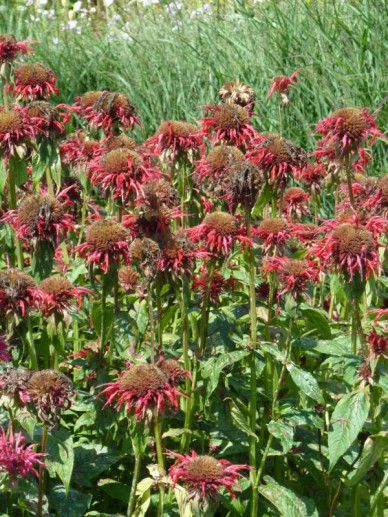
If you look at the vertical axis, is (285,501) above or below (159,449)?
below

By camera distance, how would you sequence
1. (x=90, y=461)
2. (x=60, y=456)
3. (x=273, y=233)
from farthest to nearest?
(x=273, y=233)
(x=90, y=461)
(x=60, y=456)

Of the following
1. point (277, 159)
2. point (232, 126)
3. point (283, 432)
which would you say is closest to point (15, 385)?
point (283, 432)

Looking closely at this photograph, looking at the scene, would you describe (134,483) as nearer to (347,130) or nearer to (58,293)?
(58,293)

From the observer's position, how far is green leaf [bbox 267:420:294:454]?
2137mm

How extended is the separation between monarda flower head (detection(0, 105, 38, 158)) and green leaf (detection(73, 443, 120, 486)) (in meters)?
0.73

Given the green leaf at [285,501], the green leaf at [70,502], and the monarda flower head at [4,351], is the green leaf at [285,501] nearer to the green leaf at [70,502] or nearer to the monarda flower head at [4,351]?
the green leaf at [70,502]

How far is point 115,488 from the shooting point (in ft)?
7.39

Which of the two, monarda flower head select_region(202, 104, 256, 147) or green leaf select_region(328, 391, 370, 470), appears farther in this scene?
monarda flower head select_region(202, 104, 256, 147)

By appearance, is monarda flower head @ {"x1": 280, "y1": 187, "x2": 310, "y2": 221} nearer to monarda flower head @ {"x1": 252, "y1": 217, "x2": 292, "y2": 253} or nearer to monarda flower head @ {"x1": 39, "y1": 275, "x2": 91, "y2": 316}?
monarda flower head @ {"x1": 252, "y1": 217, "x2": 292, "y2": 253}

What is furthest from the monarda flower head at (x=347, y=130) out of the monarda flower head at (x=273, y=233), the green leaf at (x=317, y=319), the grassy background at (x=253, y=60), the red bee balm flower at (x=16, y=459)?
the grassy background at (x=253, y=60)

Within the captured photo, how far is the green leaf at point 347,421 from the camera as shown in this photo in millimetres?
2000

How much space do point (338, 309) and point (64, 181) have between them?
96 cm

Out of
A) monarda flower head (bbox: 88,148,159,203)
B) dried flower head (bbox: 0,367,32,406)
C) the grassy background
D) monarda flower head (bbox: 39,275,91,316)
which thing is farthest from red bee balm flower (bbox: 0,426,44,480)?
the grassy background

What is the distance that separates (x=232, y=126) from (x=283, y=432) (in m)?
0.78
